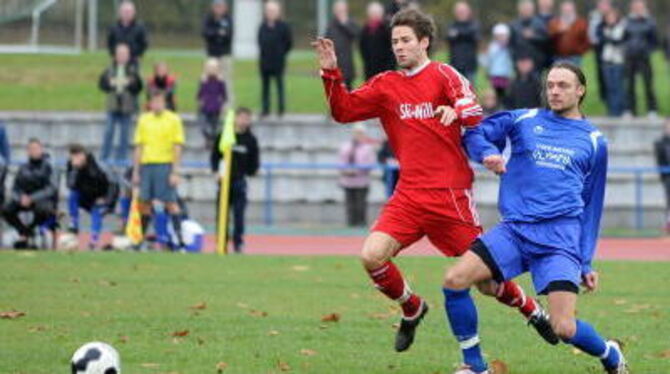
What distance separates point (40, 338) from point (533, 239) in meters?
3.70

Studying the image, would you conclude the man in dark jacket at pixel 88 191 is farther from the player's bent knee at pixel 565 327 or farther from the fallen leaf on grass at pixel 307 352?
the player's bent knee at pixel 565 327

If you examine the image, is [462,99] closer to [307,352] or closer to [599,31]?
[307,352]

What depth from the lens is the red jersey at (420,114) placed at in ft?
36.8

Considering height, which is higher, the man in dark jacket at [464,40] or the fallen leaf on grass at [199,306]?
the man in dark jacket at [464,40]

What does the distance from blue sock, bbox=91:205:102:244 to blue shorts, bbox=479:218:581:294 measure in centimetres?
1269

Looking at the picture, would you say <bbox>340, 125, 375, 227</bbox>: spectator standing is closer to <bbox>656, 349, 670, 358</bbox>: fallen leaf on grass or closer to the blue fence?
the blue fence

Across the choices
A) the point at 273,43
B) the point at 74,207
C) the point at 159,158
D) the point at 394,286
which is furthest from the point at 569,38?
the point at 394,286

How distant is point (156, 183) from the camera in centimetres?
2189

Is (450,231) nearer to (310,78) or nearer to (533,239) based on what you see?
(533,239)

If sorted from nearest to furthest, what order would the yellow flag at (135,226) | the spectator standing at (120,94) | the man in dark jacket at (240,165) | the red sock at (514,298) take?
the red sock at (514,298) < the man in dark jacket at (240,165) < the yellow flag at (135,226) < the spectator standing at (120,94)

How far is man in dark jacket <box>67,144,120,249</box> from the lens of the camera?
2262 centimetres

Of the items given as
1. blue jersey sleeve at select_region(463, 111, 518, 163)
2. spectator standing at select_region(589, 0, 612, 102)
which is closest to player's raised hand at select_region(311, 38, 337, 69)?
blue jersey sleeve at select_region(463, 111, 518, 163)

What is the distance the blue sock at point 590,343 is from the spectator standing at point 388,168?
1425cm

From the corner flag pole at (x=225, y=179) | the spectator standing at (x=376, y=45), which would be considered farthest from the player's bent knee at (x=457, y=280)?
the spectator standing at (x=376, y=45)
